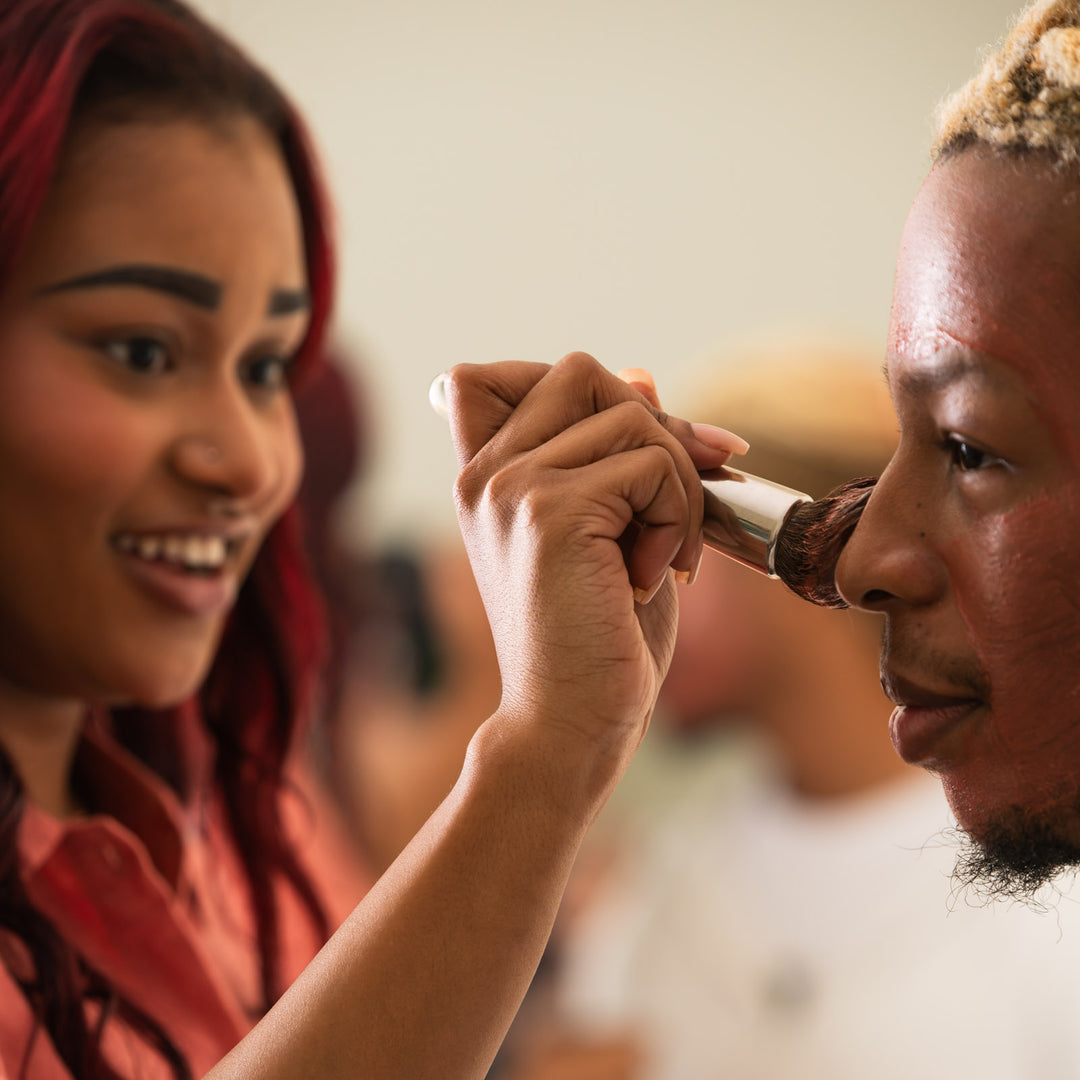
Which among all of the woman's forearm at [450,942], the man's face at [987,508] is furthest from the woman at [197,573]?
the man's face at [987,508]

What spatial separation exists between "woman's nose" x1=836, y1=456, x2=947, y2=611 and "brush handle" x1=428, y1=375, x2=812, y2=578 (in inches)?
1.4

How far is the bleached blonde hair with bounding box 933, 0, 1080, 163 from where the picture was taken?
0.45 meters

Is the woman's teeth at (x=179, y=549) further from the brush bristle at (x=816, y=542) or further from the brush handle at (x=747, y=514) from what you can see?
the brush bristle at (x=816, y=542)

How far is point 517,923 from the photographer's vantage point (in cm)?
49

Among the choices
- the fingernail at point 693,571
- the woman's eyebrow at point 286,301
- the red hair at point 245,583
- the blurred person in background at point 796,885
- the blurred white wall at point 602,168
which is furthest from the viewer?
the blurred white wall at point 602,168

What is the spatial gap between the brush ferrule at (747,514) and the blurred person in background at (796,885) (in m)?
0.65

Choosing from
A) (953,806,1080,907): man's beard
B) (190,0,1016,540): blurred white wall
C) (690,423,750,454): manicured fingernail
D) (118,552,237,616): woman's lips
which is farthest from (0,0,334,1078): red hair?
(190,0,1016,540): blurred white wall

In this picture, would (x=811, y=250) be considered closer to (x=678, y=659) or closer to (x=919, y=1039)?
(x=678, y=659)

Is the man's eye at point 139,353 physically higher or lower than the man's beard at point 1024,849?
higher

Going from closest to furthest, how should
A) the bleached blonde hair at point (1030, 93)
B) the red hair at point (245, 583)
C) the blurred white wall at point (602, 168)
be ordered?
the bleached blonde hair at point (1030, 93)
the red hair at point (245, 583)
the blurred white wall at point (602, 168)

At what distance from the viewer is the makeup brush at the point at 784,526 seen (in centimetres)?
53

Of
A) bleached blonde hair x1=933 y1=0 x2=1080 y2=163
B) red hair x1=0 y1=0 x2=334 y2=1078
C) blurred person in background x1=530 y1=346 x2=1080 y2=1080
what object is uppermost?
bleached blonde hair x1=933 y1=0 x2=1080 y2=163

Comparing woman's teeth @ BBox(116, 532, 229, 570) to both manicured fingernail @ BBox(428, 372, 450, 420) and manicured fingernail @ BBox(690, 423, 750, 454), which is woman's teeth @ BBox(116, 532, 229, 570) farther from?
manicured fingernail @ BBox(690, 423, 750, 454)

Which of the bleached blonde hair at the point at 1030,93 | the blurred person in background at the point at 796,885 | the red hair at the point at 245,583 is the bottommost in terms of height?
the blurred person in background at the point at 796,885
